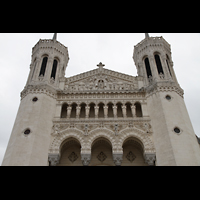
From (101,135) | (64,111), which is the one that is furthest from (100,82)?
(101,135)

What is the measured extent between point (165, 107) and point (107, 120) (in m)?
5.37

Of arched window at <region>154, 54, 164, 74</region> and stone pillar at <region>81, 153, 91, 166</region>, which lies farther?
arched window at <region>154, 54, 164, 74</region>

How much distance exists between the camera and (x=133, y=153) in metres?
17.2

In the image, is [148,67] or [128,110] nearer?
[128,110]

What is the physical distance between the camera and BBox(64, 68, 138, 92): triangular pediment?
2048 cm

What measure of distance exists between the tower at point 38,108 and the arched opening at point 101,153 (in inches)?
165

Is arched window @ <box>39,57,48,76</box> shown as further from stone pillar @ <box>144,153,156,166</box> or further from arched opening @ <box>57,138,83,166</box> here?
stone pillar @ <box>144,153,156,166</box>

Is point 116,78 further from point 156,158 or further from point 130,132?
point 156,158

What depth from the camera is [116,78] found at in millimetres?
21906

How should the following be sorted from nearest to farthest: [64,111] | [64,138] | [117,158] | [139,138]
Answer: [117,158] → [139,138] → [64,138] → [64,111]

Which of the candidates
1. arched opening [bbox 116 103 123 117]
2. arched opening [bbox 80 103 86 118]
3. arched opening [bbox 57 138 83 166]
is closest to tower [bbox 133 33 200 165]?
arched opening [bbox 116 103 123 117]

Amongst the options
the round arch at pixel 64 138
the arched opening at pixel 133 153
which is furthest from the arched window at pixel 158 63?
the round arch at pixel 64 138

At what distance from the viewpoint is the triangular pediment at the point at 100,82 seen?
2048 cm

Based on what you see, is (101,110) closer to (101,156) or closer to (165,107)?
(101,156)
